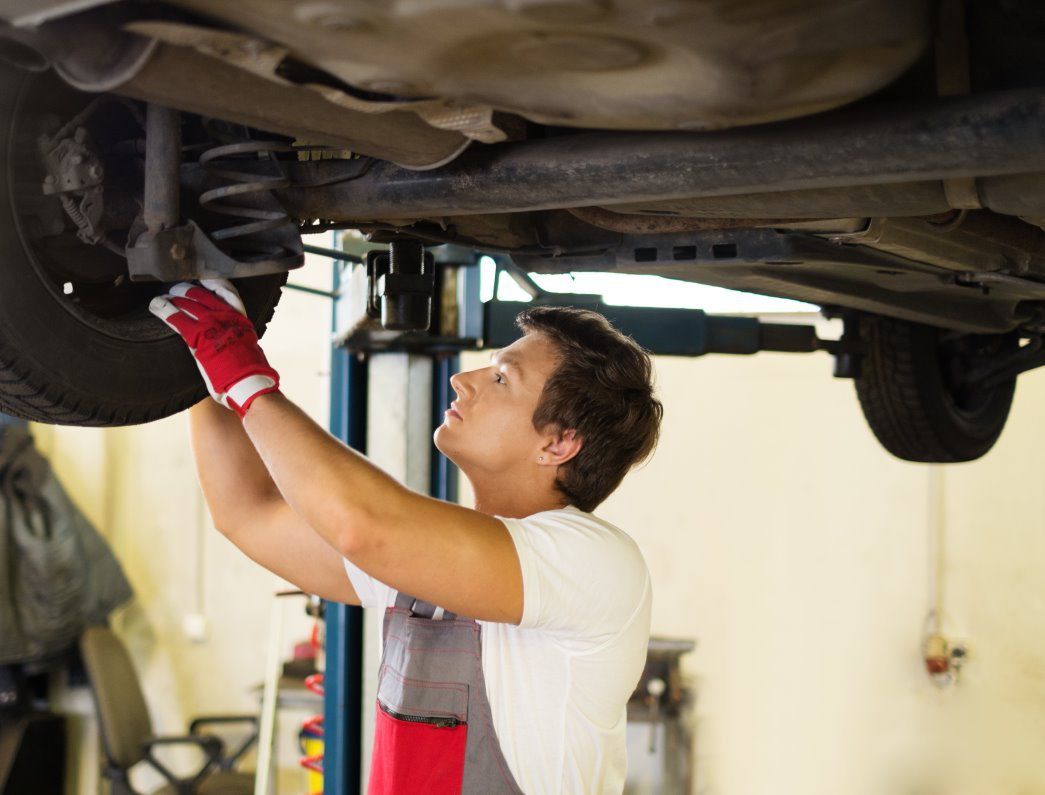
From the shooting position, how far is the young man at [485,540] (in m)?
1.21

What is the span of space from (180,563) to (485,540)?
4.02m

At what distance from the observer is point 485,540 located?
1.24 meters

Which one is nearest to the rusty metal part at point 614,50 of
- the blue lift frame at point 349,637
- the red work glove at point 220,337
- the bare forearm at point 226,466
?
the red work glove at point 220,337

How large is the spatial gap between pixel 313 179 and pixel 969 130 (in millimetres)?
694

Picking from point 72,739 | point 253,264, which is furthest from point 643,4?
point 72,739

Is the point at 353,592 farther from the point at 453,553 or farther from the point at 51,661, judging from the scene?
the point at 51,661

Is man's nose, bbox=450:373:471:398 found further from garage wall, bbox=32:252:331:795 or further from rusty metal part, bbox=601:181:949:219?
garage wall, bbox=32:252:331:795

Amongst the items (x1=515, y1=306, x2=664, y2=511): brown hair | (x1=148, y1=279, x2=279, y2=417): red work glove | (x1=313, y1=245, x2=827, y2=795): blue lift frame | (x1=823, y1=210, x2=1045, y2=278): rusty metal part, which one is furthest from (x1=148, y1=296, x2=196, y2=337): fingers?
(x1=313, y1=245, x2=827, y2=795): blue lift frame

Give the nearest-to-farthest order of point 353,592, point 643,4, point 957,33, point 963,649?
1. point 643,4
2. point 957,33
3. point 353,592
4. point 963,649

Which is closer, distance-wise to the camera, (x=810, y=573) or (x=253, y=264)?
(x=253, y=264)

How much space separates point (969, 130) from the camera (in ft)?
2.93

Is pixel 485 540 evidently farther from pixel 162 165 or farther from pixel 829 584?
pixel 829 584

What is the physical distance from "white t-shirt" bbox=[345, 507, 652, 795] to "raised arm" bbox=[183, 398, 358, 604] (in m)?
0.31

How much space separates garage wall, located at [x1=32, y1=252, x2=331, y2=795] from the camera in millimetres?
4793
